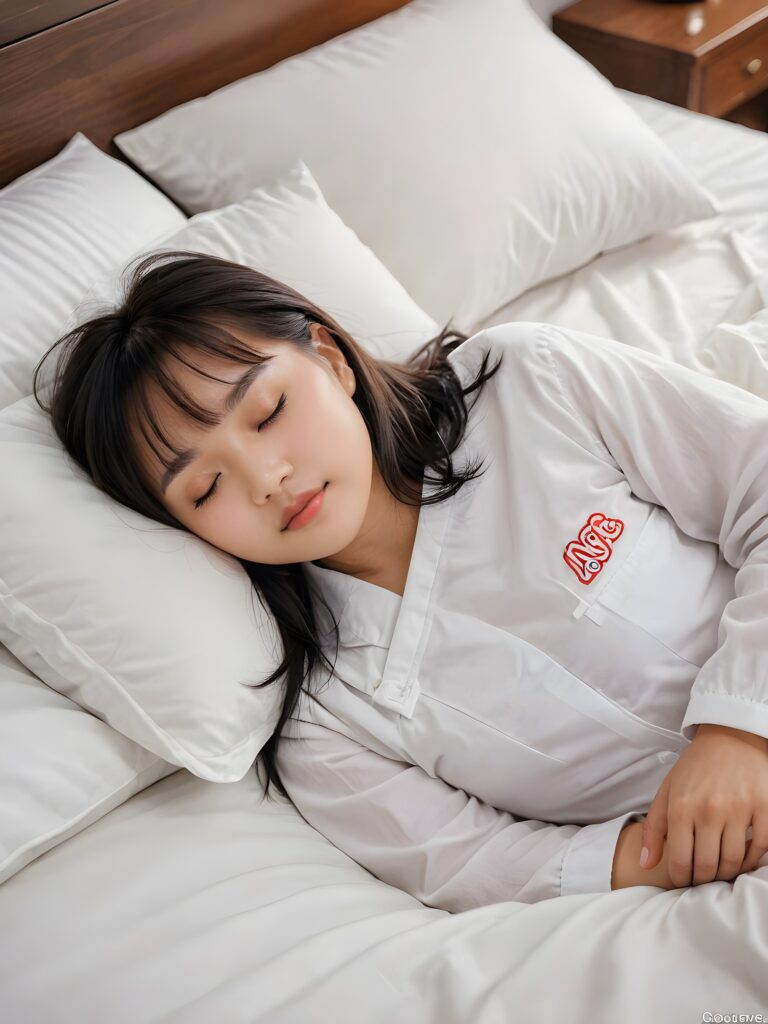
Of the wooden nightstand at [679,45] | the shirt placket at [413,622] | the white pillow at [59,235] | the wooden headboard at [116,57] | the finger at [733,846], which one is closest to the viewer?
the finger at [733,846]

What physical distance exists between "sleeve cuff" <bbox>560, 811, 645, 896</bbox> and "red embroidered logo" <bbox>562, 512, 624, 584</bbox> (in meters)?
0.25

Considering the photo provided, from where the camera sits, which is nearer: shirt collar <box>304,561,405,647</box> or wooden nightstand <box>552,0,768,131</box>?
shirt collar <box>304,561,405,647</box>

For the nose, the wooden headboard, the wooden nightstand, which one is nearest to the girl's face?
the nose

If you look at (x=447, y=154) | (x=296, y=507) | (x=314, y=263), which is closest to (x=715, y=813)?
(x=296, y=507)

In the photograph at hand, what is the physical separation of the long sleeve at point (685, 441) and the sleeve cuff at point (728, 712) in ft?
0.07

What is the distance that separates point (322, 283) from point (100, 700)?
24.1 inches

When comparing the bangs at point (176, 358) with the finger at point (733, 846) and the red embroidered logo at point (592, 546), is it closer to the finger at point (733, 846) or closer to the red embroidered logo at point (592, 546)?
the red embroidered logo at point (592, 546)

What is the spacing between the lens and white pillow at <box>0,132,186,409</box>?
3.90 feet

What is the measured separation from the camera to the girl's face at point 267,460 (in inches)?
38.9

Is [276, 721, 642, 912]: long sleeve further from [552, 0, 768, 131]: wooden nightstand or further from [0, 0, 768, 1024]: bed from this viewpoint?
[552, 0, 768, 131]: wooden nightstand

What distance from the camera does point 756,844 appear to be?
0.82 meters

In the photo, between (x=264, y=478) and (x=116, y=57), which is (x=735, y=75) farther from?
(x=264, y=478)

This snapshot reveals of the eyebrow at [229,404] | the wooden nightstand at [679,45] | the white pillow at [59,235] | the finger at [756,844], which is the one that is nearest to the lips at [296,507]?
the eyebrow at [229,404]

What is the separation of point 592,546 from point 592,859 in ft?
1.05
